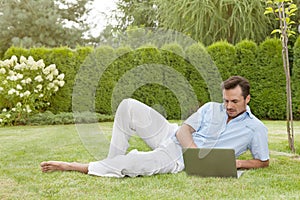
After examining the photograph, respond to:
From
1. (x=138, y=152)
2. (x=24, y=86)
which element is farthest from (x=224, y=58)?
(x=138, y=152)

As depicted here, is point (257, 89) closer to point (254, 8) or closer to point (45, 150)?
point (254, 8)

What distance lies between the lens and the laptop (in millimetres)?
2594

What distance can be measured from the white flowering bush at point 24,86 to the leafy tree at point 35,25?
7.43 meters

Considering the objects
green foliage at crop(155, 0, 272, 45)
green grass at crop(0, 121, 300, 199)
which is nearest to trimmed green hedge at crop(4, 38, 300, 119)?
green foliage at crop(155, 0, 272, 45)

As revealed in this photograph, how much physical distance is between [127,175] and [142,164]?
124mm

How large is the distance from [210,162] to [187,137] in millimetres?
281

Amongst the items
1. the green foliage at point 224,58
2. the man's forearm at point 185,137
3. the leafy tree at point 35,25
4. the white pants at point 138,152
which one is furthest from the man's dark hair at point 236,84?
the leafy tree at point 35,25

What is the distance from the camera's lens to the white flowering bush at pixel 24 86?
7.24 meters

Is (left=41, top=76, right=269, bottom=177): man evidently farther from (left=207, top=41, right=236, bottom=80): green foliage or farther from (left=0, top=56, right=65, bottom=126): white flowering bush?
(left=207, top=41, right=236, bottom=80): green foliage

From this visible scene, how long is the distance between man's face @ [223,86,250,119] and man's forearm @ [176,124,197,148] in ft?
1.00

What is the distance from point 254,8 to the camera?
948cm

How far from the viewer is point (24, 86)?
745 cm

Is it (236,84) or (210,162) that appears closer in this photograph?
(210,162)

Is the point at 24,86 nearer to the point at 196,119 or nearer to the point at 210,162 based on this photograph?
the point at 196,119
